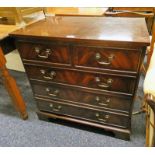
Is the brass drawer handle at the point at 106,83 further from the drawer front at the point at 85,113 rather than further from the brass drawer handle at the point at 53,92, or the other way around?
the brass drawer handle at the point at 53,92

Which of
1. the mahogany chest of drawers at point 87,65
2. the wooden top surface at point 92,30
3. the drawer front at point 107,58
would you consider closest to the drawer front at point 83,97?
the mahogany chest of drawers at point 87,65

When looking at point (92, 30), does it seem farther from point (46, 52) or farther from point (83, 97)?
→ point (83, 97)

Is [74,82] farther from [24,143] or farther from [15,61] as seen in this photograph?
[15,61]

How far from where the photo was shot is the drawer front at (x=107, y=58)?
0.88 meters

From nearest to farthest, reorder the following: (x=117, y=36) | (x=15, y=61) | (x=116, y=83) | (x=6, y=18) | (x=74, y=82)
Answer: (x=117, y=36), (x=116, y=83), (x=74, y=82), (x=6, y=18), (x=15, y=61)

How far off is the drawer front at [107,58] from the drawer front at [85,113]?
39cm

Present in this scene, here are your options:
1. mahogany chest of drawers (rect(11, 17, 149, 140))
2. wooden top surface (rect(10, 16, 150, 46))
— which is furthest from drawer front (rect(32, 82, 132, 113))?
wooden top surface (rect(10, 16, 150, 46))

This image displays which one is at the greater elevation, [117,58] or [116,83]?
[117,58]

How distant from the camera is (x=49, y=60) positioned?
3.55 feet

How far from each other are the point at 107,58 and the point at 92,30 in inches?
7.9

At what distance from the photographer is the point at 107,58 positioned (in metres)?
0.93

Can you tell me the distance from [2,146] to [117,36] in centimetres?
116

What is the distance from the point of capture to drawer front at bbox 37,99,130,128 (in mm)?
1185
